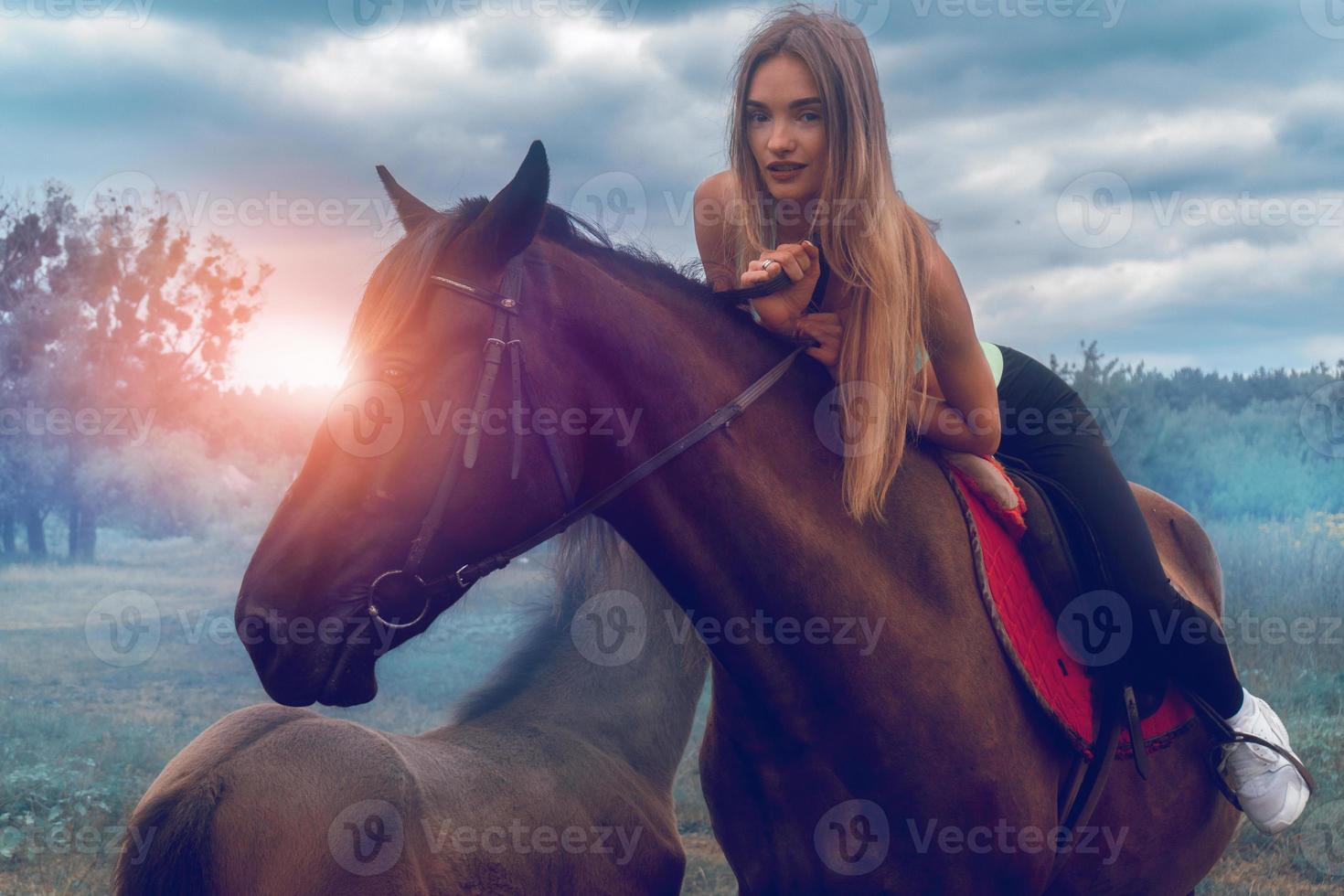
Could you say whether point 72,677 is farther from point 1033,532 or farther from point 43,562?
point 1033,532

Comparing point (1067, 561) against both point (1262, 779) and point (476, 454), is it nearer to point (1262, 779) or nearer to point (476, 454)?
point (1262, 779)

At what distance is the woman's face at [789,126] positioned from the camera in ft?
8.57

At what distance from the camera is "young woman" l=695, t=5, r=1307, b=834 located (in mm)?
2457

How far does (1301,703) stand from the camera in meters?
8.93

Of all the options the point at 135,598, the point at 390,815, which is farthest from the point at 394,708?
the point at 390,815

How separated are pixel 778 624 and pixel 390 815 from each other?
4.68 ft

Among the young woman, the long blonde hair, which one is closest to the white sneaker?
the young woman

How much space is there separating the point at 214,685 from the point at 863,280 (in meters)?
8.67

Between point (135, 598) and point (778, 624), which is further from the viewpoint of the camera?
point (135, 598)

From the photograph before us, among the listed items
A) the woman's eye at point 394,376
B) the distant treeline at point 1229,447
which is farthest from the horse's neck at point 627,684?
the distant treeline at point 1229,447

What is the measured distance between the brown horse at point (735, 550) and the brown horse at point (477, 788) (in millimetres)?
901

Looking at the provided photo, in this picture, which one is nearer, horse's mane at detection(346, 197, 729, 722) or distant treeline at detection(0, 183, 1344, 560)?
horse's mane at detection(346, 197, 729, 722)

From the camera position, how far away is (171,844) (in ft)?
8.86

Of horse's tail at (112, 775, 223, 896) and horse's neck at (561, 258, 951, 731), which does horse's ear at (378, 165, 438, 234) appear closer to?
horse's neck at (561, 258, 951, 731)
